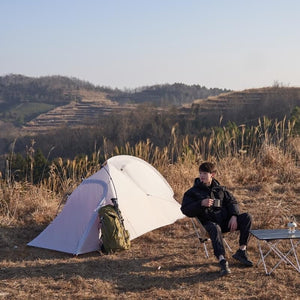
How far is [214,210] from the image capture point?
459cm

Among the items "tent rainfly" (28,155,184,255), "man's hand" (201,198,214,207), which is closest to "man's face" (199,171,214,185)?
"man's hand" (201,198,214,207)

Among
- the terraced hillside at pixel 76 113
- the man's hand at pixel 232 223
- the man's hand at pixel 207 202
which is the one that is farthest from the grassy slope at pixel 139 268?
the terraced hillside at pixel 76 113

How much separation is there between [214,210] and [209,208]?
0.07 meters

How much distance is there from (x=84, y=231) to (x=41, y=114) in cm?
10468

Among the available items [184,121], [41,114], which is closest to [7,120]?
[41,114]

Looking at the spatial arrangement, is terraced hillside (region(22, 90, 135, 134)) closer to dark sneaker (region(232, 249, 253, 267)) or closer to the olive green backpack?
the olive green backpack

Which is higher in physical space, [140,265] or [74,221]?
[74,221]

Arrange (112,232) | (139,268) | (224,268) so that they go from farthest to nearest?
1. (112,232)
2. (139,268)
3. (224,268)

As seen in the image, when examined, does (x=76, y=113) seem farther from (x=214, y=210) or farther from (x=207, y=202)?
(x=207, y=202)

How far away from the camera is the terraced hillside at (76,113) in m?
89.0

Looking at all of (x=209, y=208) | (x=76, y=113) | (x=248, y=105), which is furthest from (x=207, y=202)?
(x=76, y=113)

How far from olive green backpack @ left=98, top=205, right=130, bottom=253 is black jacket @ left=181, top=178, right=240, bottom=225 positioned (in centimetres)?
89

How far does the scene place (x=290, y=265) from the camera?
14.3ft

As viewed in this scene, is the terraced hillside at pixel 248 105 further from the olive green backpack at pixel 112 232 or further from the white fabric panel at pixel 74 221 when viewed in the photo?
the olive green backpack at pixel 112 232
